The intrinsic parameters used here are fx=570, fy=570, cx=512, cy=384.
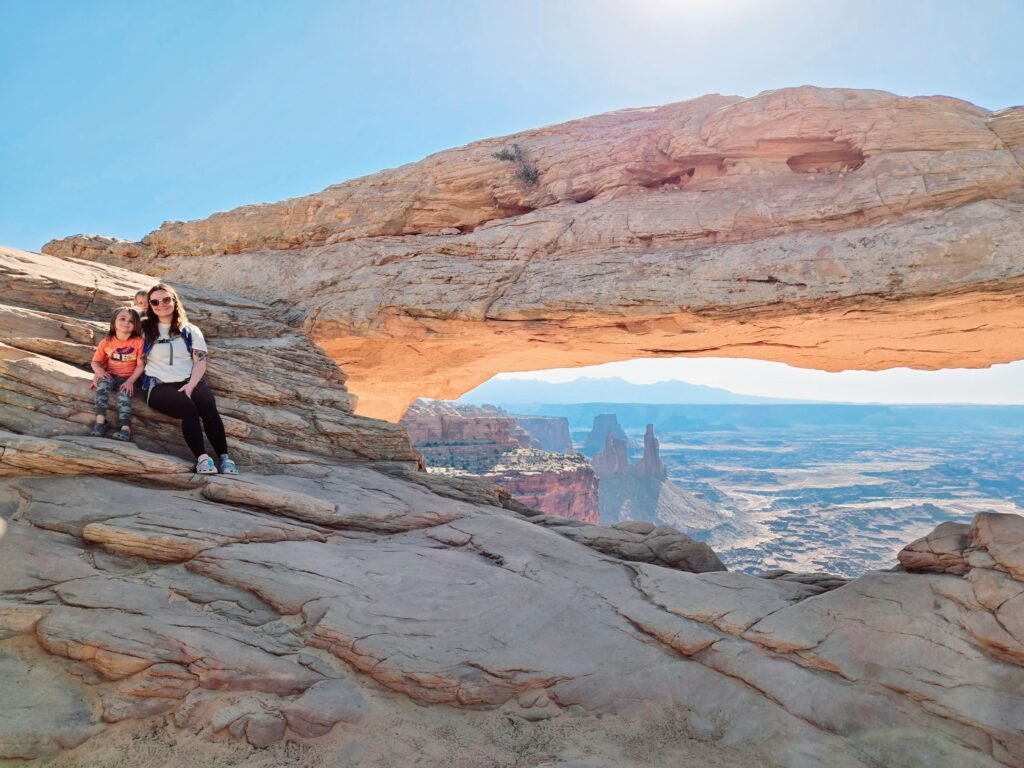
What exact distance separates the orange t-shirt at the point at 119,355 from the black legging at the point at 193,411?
26.7 inches

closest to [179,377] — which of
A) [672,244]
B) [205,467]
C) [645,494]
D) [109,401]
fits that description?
[109,401]

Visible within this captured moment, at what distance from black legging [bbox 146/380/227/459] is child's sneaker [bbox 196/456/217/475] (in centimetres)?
19

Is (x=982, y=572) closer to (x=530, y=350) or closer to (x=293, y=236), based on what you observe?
(x=530, y=350)

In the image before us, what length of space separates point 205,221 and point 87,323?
849 centimetres

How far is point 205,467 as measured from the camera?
9.21 metres

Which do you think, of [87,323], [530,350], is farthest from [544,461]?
[87,323]

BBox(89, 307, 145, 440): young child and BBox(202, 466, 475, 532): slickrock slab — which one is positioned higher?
BBox(89, 307, 145, 440): young child

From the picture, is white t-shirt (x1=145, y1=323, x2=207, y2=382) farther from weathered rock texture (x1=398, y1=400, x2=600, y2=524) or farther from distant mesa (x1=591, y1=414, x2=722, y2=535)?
distant mesa (x1=591, y1=414, x2=722, y2=535)

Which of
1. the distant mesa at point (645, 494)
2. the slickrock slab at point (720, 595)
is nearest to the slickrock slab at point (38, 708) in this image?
the slickrock slab at point (720, 595)

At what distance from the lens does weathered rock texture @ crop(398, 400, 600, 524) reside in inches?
2721

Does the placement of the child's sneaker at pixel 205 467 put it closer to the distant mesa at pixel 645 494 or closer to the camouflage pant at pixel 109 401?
the camouflage pant at pixel 109 401

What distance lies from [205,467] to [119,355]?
8.37ft

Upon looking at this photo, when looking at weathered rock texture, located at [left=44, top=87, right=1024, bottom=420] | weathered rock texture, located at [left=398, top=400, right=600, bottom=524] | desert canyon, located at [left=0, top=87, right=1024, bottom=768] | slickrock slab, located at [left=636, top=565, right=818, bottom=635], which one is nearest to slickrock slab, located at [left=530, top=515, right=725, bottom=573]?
desert canyon, located at [left=0, top=87, right=1024, bottom=768]

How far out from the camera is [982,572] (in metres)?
7.77
